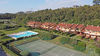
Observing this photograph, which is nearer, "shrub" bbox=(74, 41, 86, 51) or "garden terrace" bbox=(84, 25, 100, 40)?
"shrub" bbox=(74, 41, 86, 51)

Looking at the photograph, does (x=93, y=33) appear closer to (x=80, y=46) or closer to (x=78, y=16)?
(x=80, y=46)

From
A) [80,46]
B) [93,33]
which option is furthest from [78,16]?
[80,46]

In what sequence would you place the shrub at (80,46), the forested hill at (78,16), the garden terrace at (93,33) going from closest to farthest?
the shrub at (80,46), the garden terrace at (93,33), the forested hill at (78,16)

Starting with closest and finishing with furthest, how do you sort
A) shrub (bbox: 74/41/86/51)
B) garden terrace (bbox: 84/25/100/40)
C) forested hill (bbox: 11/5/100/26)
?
shrub (bbox: 74/41/86/51), garden terrace (bbox: 84/25/100/40), forested hill (bbox: 11/5/100/26)

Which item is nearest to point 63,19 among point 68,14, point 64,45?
point 68,14

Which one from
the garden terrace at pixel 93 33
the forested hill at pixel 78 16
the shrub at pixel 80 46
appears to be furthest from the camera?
the forested hill at pixel 78 16

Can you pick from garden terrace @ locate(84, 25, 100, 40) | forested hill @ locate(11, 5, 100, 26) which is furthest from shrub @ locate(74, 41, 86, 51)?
forested hill @ locate(11, 5, 100, 26)

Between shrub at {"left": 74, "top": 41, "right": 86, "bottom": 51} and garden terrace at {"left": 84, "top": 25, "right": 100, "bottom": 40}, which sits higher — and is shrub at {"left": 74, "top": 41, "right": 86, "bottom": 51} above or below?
below

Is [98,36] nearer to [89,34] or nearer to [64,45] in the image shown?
[89,34]

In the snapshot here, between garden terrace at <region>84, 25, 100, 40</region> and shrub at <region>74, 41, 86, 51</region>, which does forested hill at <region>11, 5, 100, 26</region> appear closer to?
garden terrace at <region>84, 25, 100, 40</region>

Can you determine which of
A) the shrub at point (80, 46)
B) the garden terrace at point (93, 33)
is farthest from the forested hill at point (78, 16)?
the shrub at point (80, 46)

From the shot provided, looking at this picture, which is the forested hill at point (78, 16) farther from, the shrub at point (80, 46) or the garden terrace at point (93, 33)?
the shrub at point (80, 46)
